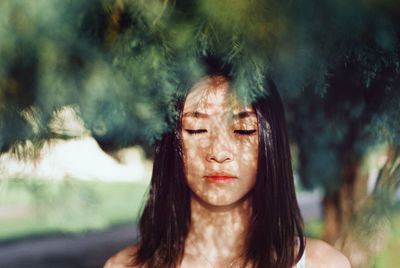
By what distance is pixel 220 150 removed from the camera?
1240mm

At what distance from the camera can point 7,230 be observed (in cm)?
832

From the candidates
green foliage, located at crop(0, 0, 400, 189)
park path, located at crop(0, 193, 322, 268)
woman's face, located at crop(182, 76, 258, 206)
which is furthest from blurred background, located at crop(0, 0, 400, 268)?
park path, located at crop(0, 193, 322, 268)

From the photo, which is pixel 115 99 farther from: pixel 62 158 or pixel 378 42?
pixel 378 42

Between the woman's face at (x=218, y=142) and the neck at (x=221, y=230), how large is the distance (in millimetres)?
96

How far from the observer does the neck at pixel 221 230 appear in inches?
54.7

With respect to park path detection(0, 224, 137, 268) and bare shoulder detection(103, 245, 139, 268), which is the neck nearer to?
bare shoulder detection(103, 245, 139, 268)

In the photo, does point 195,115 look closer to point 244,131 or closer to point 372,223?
point 244,131

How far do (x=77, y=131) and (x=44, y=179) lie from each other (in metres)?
0.16

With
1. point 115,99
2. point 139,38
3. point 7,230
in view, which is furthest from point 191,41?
point 7,230

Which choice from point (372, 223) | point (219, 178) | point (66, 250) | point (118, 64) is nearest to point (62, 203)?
point (118, 64)

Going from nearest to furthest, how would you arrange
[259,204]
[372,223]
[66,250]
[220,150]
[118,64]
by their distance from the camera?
[118,64]
[220,150]
[259,204]
[372,223]
[66,250]

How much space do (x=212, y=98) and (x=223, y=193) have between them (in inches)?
12.1

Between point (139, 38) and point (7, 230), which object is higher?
point (139, 38)

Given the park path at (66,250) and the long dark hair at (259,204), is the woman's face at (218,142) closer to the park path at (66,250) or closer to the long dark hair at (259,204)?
the long dark hair at (259,204)
